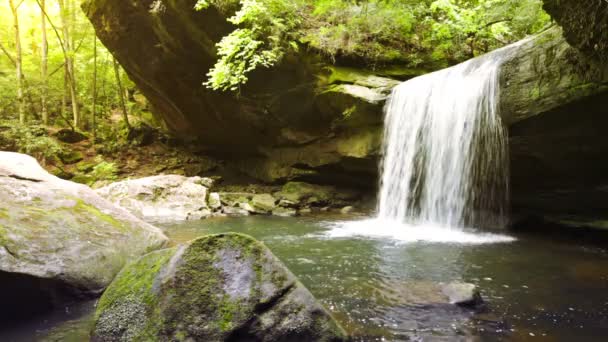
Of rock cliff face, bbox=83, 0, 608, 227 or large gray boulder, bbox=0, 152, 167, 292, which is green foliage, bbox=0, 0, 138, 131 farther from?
large gray boulder, bbox=0, 152, 167, 292

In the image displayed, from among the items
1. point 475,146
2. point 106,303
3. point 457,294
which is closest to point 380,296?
point 457,294

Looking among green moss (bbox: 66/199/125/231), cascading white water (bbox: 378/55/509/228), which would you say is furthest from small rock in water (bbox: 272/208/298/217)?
green moss (bbox: 66/199/125/231)

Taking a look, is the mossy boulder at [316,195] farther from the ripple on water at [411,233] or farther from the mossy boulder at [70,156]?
the mossy boulder at [70,156]

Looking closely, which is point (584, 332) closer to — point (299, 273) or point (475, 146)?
point (299, 273)

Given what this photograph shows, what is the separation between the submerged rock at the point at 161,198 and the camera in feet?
36.7

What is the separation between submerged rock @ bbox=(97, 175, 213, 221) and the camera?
11180 mm

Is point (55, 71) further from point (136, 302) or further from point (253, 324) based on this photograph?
point (253, 324)

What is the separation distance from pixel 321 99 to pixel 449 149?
451 cm

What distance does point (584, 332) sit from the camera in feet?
11.0

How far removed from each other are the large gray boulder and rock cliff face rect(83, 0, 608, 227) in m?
6.66

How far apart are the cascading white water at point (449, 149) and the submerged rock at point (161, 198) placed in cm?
583

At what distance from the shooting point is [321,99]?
11.9 metres

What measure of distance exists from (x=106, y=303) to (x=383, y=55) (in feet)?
34.7

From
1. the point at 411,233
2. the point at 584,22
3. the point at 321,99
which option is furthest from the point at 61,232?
the point at 321,99
